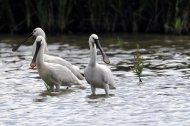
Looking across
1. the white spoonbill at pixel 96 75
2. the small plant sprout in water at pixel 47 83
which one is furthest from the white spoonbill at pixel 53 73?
the white spoonbill at pixel 96 75

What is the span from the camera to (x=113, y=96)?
38.1 feet

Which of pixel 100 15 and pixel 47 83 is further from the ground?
pixel 100 15

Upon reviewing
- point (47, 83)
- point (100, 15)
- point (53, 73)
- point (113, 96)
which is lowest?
point (113, 96)

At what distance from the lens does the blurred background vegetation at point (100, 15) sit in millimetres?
22078

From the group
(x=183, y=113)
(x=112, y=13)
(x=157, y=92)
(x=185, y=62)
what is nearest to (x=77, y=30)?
(x=112, y=13)

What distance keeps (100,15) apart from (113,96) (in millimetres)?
11321

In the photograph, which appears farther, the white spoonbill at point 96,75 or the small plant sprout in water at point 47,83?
the small plant sprout in water at point 47,83

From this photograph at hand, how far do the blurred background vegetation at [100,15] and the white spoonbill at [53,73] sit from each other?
9.50m

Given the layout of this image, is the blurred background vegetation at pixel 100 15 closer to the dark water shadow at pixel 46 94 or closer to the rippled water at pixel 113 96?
the rippled water at pixel 113 96

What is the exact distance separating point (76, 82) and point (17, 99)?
147 centimetres

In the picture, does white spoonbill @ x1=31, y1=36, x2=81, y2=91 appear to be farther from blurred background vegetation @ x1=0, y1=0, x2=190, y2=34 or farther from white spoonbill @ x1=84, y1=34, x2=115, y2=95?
blurred background vegetation @ x1=0, y1=0, x2=190, y2=34

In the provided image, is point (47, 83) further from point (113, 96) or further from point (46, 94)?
point (113, 96)

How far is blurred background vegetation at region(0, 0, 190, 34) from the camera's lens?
22.1 metres

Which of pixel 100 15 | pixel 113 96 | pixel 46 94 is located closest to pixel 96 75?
pixel 113 96
